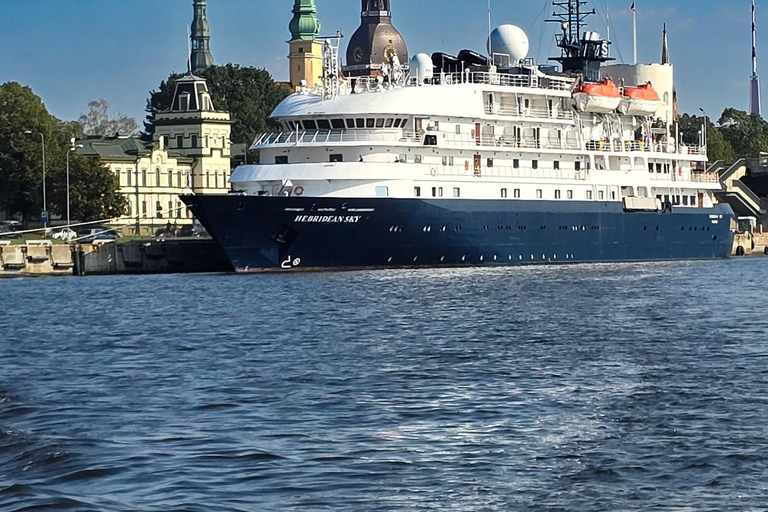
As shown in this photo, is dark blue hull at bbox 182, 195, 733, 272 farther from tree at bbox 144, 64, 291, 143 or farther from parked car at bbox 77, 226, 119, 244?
tree at bbox 144, 64, 291, 143

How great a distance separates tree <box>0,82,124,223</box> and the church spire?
287ft

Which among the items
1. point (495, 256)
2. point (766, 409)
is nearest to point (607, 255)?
point (495, 256)

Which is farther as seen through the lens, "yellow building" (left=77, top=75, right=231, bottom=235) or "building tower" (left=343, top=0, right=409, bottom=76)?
"building tower" (left=343, top=0, right=409, bottom=76)

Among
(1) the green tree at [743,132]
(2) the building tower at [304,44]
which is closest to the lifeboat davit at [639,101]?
(1) the green tree at [743,132]

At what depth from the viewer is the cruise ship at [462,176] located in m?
53.3

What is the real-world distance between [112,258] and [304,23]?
403 feet

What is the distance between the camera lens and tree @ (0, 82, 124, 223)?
8500 centimetres

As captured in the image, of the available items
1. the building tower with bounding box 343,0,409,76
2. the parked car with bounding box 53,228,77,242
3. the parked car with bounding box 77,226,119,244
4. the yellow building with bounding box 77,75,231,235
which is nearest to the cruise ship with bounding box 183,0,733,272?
the parked car with bounding box 77,226,119,244

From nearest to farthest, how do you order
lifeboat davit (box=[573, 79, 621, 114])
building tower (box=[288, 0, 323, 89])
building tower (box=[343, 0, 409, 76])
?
lifeboat davit (box=[573, 79, 621, 114]) → building tower (box=[343, 0, 409, 76]) → building tower (box=[288, 0, 323, 89])

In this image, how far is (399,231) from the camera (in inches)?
2132

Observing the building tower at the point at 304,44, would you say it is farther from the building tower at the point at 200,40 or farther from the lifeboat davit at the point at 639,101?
the lifeboat davit at the point at 639,101

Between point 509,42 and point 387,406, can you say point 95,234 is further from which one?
point 387,406

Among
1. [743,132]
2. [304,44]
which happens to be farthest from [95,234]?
[304,44]

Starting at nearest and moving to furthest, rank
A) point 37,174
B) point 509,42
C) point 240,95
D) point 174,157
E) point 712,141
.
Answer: point 509,42, point 37,174, point 174,157, point 712,141, point 240,95
